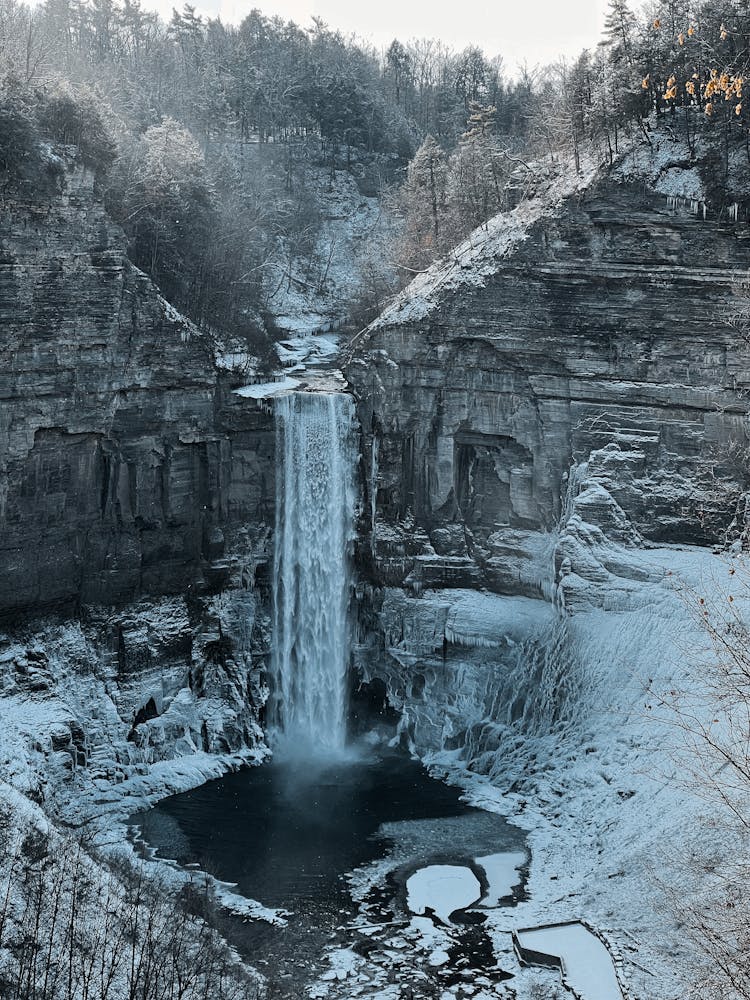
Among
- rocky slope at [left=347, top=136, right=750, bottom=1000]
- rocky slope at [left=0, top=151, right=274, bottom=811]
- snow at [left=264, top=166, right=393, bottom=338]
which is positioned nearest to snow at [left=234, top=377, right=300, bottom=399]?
rocky slope at [left=0, top=151, right=274, bottom=811]

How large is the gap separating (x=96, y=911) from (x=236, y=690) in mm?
12913

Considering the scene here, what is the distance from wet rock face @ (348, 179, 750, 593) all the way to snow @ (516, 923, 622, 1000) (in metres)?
12.2

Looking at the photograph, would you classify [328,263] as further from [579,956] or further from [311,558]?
[579,956]

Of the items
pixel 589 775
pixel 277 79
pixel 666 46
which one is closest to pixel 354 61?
pixel 277 79

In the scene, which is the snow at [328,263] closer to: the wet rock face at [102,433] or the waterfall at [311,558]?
the waterfall at [311,558]

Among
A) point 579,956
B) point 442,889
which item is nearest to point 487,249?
point 442,889

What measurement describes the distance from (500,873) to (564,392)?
46.0 ft

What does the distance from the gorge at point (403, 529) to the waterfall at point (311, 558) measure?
9 cm

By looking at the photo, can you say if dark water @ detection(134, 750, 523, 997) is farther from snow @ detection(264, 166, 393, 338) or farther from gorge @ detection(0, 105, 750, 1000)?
snow @ detection(264, 166, 393, 338)

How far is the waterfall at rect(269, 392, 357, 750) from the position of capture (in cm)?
3447

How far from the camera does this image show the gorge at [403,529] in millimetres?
29000

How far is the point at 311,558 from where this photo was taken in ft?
114

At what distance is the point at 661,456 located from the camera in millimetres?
31312

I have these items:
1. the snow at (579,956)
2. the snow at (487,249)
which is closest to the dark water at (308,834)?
the snow at (579,956)
